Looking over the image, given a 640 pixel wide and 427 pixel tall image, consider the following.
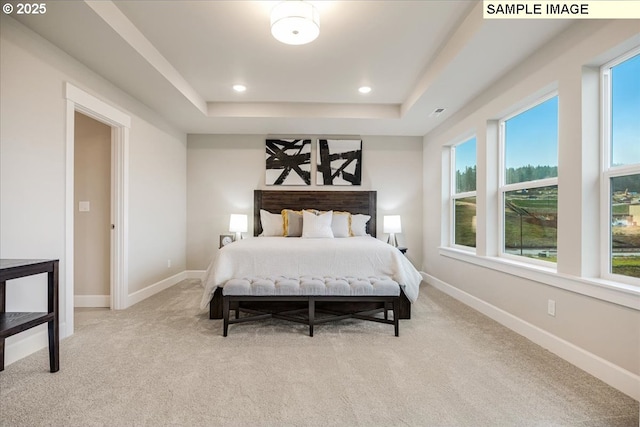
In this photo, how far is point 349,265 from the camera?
3.25m

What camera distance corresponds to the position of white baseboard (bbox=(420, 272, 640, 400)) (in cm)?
189

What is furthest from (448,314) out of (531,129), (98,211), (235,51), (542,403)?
(98,211)

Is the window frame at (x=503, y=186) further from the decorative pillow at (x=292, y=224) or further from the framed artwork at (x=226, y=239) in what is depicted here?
the framed artwork at (x=226, y=239)

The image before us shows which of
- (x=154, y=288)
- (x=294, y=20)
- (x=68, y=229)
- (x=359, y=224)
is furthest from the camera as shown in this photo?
(x=359, y=224)

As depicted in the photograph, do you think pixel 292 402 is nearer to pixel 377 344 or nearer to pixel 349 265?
pixel 377 344

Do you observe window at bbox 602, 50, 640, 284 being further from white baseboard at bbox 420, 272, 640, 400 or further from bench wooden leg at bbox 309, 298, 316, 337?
bench wooden leg at bbox 309, 298, 316, 337

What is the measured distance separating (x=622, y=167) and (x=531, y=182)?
2.93 feet

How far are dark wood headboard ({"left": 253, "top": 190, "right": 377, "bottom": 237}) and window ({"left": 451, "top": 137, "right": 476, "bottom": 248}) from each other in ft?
4.39

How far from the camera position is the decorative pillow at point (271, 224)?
488cm

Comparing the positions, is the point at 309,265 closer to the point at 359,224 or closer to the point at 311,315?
the point at 311,315

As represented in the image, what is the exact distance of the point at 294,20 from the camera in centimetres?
222

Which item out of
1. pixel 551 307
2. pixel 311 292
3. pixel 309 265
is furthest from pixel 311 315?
pixel 551 307

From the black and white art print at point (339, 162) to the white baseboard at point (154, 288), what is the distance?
8.88 feet

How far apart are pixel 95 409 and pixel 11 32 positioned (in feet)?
8.43
